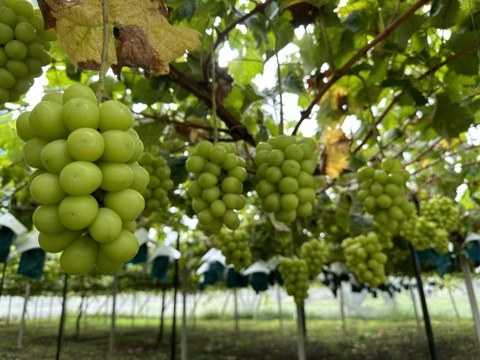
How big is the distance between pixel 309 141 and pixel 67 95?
2.92 ft

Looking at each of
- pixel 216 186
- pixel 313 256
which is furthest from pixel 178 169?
pixel 313 256

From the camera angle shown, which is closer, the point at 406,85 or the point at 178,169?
the point at 406,85

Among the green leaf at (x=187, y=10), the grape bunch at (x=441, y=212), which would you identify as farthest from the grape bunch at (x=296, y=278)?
the green leaf at (x=187, y=10)

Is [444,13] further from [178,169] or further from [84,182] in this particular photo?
[84,182]

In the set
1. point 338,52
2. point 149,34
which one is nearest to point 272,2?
point 338,52

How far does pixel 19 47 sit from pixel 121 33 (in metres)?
0.34

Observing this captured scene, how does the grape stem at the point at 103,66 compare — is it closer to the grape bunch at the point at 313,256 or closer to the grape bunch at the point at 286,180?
the grape bunch at the point at 286,180

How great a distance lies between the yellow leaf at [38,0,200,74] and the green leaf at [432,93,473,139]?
149cm

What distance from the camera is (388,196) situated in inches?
66.4

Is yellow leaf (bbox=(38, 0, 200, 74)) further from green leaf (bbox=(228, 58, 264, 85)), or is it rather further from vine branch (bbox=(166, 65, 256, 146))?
green leaf (bbox=(228, 58, 264, 85))

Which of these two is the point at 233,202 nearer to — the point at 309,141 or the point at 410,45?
the point at 309,141

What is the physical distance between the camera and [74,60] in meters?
1.09

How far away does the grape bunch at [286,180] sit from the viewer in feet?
4.09

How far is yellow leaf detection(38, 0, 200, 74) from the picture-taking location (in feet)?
3.06
